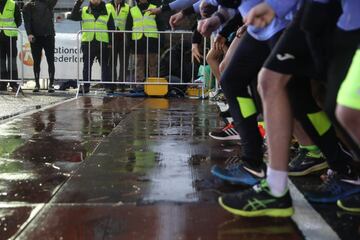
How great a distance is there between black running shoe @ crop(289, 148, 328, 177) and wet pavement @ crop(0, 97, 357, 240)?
1.92ft

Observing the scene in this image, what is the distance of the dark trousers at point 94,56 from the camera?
11.0 m

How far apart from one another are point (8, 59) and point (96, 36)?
2102 mm

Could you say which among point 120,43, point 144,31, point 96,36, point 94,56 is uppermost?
point 144,31

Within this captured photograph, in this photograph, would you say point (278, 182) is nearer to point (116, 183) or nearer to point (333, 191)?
point (333, 191)

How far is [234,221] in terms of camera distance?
111 inches

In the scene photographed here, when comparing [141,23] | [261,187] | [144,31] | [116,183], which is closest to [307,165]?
[261,187]

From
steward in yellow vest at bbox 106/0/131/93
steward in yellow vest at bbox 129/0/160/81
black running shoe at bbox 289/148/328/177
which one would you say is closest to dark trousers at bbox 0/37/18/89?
steward in yellow vest at bbox 106/0/131/93

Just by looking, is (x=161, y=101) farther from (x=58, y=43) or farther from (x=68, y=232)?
(x=68, y=232)

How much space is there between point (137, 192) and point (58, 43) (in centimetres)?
969

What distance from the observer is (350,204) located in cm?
300

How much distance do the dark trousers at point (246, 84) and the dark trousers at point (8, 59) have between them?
8.67 m

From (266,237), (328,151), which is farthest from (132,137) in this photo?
(266,237)

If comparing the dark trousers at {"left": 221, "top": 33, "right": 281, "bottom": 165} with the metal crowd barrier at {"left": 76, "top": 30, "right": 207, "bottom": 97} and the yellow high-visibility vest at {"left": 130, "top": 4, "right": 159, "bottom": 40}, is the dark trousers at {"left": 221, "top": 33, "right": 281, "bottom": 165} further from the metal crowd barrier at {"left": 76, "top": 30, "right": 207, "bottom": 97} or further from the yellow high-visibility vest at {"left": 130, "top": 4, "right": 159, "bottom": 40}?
the yellow high-visibility vest at {"left": 130, "top": 4, "right": 159, "bottom": 40}

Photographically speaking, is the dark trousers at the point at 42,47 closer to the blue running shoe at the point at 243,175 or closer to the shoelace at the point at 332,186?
the blue running shoe at the point at 243,175
